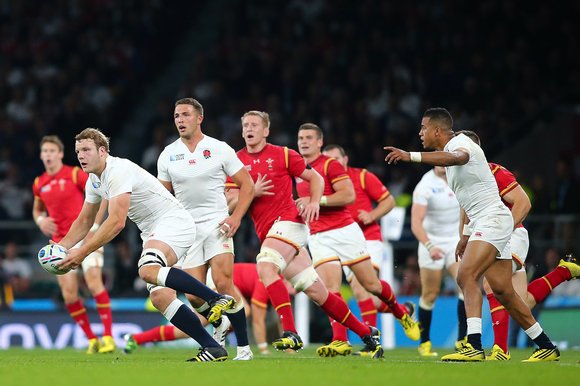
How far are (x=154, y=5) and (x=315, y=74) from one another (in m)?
5.67

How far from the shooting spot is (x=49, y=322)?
1805 centimetres

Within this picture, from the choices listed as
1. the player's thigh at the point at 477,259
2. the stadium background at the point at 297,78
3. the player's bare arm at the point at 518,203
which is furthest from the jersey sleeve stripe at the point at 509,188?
the stadium background at the point at 297,78

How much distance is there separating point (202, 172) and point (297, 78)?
13982 mm

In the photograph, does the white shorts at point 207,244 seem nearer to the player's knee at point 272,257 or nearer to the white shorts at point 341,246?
the player's knee at point 272,257

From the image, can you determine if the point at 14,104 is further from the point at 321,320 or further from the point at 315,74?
the point at 321,320

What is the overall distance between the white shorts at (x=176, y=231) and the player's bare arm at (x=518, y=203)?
10.9ft

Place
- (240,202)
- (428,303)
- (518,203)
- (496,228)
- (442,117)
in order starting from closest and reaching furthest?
(496,228), (442,117), (240,202), (518,203), (428,303)

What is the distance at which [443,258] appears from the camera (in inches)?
567

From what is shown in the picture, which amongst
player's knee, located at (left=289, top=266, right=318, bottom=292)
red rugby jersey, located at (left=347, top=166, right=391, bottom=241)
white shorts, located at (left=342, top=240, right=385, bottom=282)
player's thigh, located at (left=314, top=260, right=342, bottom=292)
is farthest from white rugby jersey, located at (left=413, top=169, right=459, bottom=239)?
player's knee, located at (left=289, top=266, right=318, bottom=292)

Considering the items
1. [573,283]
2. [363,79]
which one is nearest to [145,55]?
[363,79]

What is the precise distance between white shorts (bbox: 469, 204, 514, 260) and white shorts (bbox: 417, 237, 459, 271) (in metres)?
3.56

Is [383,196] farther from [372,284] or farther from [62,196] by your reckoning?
[62,196]

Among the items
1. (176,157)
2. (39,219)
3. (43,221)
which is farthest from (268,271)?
(39,219)

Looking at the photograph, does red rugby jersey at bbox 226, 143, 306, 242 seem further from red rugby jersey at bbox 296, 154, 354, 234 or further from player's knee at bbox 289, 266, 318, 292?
red rugby jersey at bbox 296, 154, 354, 234
